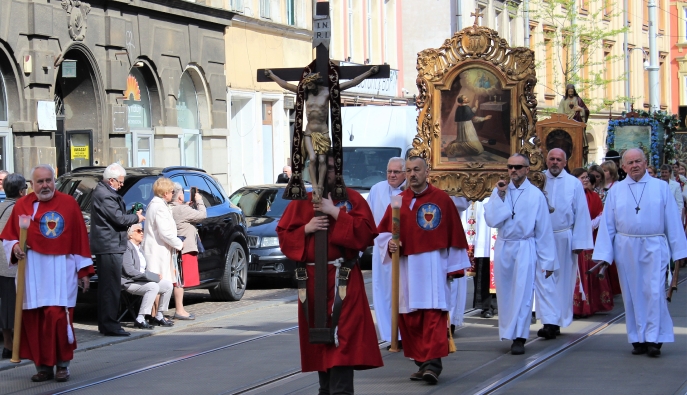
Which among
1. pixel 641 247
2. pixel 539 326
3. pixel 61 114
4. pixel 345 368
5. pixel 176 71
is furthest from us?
pixel 176 71

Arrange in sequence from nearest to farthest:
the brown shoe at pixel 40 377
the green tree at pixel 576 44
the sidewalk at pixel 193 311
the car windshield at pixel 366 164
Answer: the brown shoe at pixel 40 377, the sidewalk at pixel 193 311, the car windshield at pixel 366 164, the green tree at pixel 576 44

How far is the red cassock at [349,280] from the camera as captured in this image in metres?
7.61

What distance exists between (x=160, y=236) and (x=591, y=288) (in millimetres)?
5256

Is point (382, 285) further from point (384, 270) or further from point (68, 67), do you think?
point (68, 67)

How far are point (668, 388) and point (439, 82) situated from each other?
5814mm

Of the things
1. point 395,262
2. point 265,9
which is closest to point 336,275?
point 395,262

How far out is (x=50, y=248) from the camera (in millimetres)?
10125

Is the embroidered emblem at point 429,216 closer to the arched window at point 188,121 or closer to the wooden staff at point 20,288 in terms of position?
the wooden staff at point 20,288

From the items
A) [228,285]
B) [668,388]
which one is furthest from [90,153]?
[668,388]

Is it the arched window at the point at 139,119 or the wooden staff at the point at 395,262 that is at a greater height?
the arched window at the point at 139,119

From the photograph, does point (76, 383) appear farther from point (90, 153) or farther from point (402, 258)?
point (90, 153)

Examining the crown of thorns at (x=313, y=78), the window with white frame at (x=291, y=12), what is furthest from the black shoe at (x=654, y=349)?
the window with white frame at (x=291, y=12)

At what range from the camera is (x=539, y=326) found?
515 inches

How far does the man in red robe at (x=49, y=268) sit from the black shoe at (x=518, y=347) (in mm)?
3962
